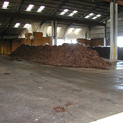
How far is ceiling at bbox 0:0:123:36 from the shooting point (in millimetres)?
22609

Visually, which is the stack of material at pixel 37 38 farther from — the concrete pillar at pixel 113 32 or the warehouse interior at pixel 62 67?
the concrete pillar at pixel 113 32

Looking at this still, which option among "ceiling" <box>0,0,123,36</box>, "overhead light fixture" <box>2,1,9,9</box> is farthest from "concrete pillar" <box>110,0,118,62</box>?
"overhead light fixture" <box>2,1,9,9</box>

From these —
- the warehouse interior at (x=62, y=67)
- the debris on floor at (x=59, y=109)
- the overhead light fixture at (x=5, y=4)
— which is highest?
the overhead light fixture at (x=5, y=4)

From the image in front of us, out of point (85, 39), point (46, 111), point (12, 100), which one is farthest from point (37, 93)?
point (85, 39)

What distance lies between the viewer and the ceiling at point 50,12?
22.6 meters

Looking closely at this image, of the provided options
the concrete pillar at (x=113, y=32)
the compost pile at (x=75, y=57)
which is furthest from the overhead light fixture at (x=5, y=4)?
the concrete pillar at (x=113, y=32)

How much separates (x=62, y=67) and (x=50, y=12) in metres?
16.8

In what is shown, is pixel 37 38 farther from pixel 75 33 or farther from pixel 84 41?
pixel 84 41

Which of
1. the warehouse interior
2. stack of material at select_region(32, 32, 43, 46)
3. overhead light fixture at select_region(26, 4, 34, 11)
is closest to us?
the warehouse interior

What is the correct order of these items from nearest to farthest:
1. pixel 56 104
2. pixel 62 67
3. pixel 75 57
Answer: pixel 56 104 → pixel 62 67 → pixel 75 57

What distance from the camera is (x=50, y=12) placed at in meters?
26.3

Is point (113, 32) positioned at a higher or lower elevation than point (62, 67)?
higher

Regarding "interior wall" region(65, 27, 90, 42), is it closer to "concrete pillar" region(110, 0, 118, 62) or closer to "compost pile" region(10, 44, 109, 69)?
"concrete pillar" region(110, 0, 118, 62)

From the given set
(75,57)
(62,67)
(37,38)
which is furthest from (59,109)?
(37,38)
